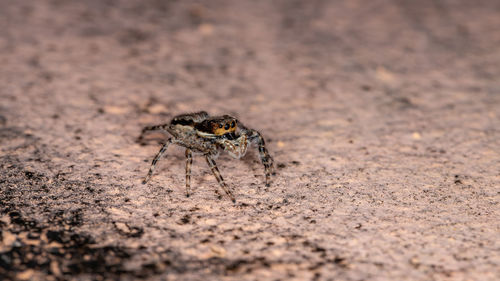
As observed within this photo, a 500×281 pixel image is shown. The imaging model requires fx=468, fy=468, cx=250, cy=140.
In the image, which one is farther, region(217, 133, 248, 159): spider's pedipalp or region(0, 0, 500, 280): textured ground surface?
region(217, 133, 248, 159): spider's pedipalp

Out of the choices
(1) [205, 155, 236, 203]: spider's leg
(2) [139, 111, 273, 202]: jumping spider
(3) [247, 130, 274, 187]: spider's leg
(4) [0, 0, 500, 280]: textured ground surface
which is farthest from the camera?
(2) [139, 111, 273, 202]: jumping spider

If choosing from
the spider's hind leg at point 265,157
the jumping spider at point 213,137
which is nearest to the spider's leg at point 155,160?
the jumping spider at point 213,137

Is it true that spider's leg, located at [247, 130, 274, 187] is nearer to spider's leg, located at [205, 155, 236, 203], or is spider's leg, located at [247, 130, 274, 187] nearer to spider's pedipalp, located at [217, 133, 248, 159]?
spider's pedipalp, located at [217, 133, 248, 159]

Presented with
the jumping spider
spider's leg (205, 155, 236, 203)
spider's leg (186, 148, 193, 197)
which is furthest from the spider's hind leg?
spider's leg (186, 148, 193, 197)

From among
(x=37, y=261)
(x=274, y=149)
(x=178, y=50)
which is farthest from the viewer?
(x=178, y=50)

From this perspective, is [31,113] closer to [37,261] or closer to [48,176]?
[48,176]

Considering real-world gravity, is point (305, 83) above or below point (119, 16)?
→ below

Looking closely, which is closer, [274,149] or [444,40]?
[274,149]

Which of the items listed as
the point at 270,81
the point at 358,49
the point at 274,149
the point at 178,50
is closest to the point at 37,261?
the point at 274,149
